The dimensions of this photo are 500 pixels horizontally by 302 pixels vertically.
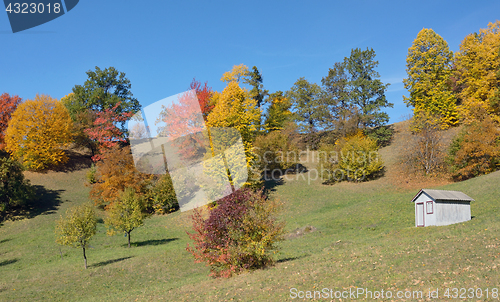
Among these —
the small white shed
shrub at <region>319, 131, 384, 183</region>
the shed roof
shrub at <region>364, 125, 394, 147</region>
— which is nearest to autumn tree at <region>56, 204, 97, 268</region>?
the small white shed

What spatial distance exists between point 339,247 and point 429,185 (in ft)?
79.0

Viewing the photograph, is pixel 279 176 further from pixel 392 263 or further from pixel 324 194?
pixel 392 263

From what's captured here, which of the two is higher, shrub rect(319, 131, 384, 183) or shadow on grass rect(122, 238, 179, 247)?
shrub rect(319, 131, 384, 183)

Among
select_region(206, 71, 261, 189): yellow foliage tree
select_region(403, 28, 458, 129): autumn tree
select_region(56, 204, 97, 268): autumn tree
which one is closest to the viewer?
select_region(56, 204, 97, 268): autumn tree

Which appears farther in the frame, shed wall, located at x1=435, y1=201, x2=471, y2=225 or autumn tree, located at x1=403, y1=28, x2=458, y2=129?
autumn tree, located at x1=403, y1=28, x2=458, y2=129

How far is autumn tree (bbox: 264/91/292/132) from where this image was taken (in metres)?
63.2

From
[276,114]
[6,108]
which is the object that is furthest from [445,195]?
[6,108]

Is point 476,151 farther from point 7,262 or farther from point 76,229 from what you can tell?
point 7,262

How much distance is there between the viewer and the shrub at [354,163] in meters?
44.2

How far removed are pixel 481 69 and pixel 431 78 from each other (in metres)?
6.57

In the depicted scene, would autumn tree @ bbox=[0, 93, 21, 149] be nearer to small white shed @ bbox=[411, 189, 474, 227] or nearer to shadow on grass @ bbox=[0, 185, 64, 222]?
shadow on grass @ bbox=[0, 185, 64, 222]

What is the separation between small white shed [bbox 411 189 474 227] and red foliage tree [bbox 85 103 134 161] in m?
45.2

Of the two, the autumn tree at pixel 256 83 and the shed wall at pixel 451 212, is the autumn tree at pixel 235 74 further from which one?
the shed wall at pixel 451 212

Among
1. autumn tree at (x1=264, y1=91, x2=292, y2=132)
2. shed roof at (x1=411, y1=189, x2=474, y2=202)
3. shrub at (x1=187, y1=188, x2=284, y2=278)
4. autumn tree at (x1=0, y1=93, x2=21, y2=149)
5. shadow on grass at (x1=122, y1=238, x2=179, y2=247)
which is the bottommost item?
shadow on grass at (x1=122, y1=238, x2=179, y2=247)
